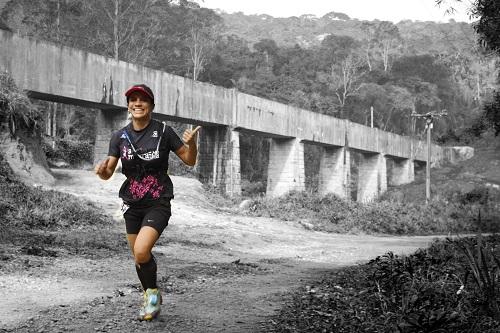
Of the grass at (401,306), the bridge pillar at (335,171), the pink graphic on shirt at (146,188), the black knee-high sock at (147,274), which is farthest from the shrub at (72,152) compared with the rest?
the black knee-high sock at (147,274)

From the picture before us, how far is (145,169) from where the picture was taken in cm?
424

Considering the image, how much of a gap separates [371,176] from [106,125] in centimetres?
2214

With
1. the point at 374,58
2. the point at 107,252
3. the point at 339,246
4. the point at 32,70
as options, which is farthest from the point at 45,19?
the point at 374,58

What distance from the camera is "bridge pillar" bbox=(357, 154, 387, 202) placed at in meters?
36.4

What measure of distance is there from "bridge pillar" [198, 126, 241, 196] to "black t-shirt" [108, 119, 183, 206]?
17.5 meters

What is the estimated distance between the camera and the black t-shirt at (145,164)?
422 centimetres

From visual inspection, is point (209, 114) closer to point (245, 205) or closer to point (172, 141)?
point (245, 205)

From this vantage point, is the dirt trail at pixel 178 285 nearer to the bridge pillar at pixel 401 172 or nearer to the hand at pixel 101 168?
the hand at pixel 101 168

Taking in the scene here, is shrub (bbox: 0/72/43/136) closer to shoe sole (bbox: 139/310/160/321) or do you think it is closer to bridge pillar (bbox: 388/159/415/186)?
shoe sole (bbox: 139/310/160/321)

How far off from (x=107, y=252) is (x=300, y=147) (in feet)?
62.9

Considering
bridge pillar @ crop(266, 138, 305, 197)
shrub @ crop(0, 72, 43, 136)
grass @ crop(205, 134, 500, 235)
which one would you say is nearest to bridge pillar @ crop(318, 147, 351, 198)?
bridge pillar @ crop(266, 138, 305, 197)

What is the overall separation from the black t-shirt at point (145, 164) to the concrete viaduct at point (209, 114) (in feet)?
39.1

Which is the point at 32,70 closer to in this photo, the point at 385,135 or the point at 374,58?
the point at 385,135

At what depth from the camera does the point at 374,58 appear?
6925 centimetres
